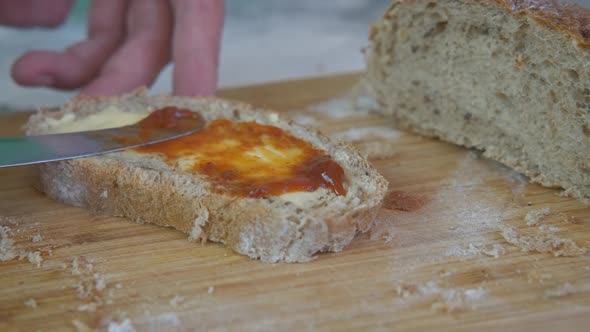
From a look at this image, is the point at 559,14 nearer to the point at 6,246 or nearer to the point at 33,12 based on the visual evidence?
the point at 6,246

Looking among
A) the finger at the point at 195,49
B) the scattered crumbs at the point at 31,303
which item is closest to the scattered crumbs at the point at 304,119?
the finger at the point at 195,49

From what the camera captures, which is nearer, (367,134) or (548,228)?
(548,228)

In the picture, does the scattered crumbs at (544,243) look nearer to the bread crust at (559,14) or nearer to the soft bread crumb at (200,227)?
the bread crust at (559,14)

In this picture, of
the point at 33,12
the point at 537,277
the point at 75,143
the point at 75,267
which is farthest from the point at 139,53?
the point at 537,277

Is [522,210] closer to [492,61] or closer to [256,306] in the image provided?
[492,61]

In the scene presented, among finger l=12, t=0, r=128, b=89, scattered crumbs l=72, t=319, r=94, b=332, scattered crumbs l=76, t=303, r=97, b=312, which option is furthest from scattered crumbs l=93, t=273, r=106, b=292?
finger l=12, t=0, r=128, b=89

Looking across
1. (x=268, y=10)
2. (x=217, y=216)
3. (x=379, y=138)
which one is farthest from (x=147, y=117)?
(x=268, y=10)
